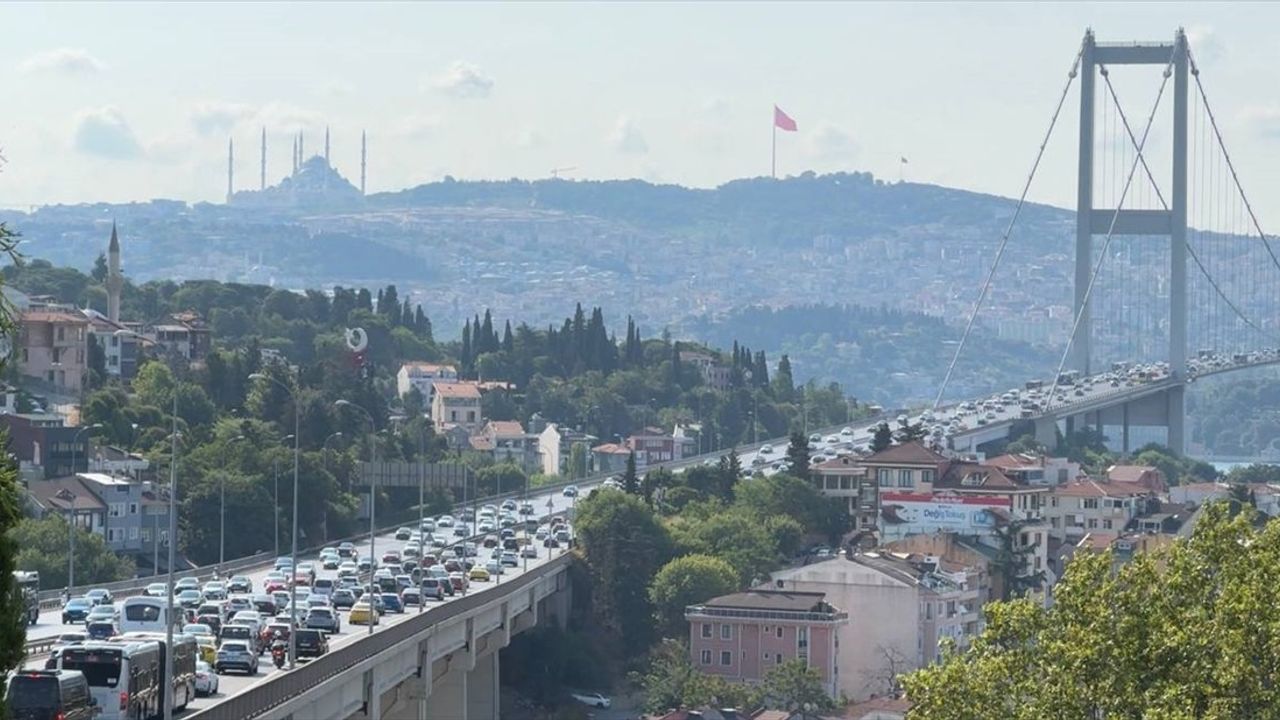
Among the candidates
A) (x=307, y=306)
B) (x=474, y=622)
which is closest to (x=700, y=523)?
(x=474, y=622)

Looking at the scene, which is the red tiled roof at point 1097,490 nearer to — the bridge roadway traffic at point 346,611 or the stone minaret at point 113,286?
the bridge roadway traffic at point 346,611

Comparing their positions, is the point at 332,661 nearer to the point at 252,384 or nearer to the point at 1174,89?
the point at 252,384

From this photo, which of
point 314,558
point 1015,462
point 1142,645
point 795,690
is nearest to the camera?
point 1142,645

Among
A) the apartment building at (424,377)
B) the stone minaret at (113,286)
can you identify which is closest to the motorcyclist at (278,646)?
the stone minaret at (113,286)

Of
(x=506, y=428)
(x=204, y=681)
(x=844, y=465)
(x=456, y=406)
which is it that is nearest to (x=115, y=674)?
(x=204, y=681)

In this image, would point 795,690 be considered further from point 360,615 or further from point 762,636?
point 360,615

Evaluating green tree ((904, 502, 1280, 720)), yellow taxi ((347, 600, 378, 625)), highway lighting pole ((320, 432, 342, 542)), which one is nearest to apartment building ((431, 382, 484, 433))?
highway lighting pole ((320, 432, 342, 542))

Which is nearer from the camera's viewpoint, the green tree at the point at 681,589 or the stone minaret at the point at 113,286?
the green tree at the point at 681,589
